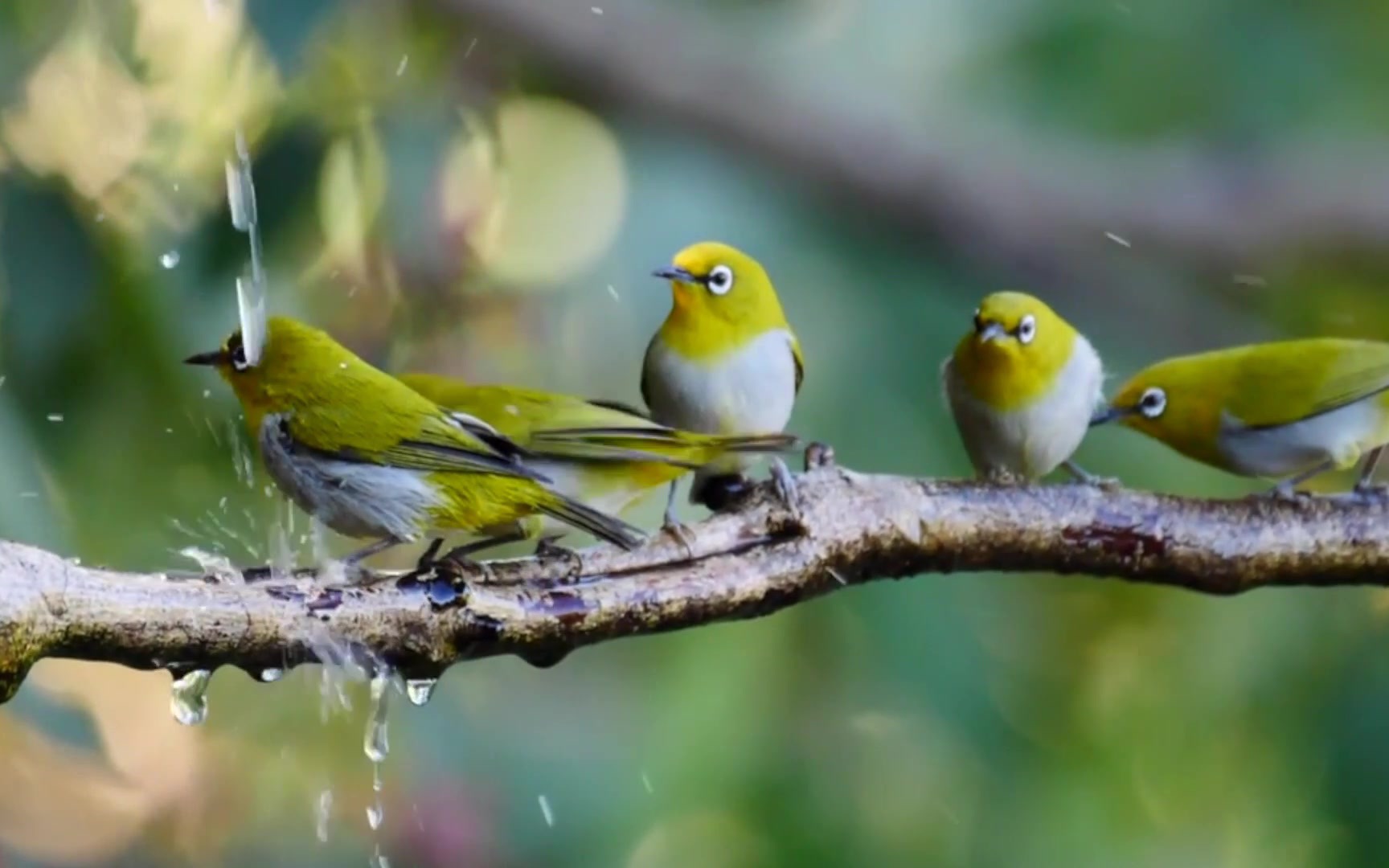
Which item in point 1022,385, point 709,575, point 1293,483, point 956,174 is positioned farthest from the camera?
point 956,174

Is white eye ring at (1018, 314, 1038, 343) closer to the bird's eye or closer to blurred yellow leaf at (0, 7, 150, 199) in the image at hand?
the bird's eye

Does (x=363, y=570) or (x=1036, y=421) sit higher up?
(x=1036, y=421)

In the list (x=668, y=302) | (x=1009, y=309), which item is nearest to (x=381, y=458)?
(x=1009, y=309)

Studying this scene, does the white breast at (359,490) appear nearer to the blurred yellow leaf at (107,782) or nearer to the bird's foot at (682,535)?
the bird's foot at (682,535)

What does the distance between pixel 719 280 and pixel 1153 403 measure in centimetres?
33

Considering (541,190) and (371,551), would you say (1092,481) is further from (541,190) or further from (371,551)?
(541,190)

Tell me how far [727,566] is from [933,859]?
1070 millimetres

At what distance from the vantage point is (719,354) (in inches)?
36.9

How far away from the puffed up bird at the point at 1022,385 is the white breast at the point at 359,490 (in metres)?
0.37

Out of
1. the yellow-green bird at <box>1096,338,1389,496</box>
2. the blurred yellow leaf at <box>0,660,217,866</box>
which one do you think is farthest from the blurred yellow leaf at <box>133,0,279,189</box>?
the yellow-green bird at <box>1096,338,1389,496</box>

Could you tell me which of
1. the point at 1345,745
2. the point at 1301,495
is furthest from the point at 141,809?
the point at 1345,745

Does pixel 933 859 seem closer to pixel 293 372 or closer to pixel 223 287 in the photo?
pixel 223 287

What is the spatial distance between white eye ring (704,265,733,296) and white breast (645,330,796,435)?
4 cm

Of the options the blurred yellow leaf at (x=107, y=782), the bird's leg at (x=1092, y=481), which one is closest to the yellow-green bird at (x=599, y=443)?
the bird's leg at (x=1092, y=481)
